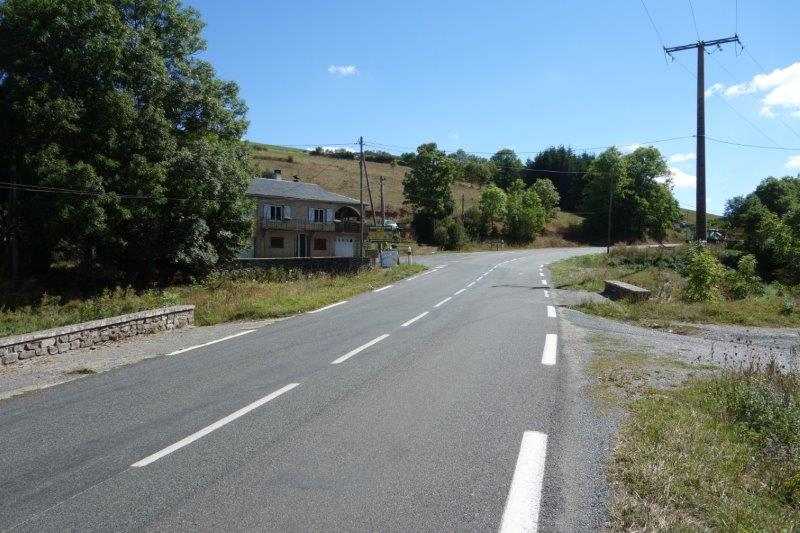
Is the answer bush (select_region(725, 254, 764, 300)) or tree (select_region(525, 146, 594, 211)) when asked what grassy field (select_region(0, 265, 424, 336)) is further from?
tree (select_region(525, 146, 594, 211))

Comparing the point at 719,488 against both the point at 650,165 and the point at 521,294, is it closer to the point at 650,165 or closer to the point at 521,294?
the point at 521,294

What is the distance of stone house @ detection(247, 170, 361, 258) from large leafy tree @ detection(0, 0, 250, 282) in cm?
1869

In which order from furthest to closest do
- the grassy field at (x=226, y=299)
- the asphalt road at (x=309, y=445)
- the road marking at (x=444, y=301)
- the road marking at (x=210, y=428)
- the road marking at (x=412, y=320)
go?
the road marking at (x=444, y=301), the grassy field at (x=226, y=299), the road marking at (x=412, y=320), the road marking at (x=210, y=428), the asphalt road at (x=309, y=445)

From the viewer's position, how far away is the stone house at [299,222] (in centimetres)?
5047

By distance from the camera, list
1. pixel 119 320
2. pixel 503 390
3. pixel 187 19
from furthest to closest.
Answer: pixel 187 19 → pixel 119 320 → pixel 503 390

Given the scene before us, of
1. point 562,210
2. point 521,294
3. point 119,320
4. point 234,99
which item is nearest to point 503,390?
point 119,320

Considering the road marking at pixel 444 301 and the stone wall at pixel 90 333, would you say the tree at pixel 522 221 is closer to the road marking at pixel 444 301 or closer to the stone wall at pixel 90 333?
the road marking at pixel 444 301

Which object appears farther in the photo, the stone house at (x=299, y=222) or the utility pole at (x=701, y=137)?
the stone house at (x=299, y=222)

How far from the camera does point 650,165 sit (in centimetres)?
8794

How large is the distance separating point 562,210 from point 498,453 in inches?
4552

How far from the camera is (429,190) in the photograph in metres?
→ 76.8

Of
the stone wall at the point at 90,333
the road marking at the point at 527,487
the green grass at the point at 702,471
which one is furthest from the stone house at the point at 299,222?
the road marking at the point at 527,487

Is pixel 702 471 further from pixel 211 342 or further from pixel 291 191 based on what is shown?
pixel 291 191

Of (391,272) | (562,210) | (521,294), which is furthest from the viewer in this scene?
(562,210)
